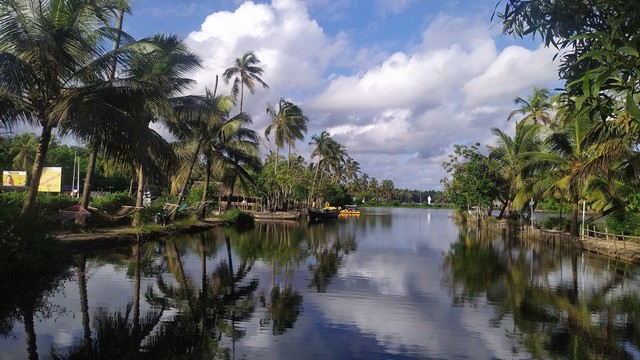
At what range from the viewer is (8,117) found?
1153 centimetres

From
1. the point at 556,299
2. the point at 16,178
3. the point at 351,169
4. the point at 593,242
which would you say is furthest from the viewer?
the point at 351,169

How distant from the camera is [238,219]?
116ft

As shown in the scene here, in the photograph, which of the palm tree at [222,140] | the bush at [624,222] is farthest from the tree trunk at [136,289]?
the bush at [624,222]

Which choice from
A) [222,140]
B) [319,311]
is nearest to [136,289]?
[319,311]

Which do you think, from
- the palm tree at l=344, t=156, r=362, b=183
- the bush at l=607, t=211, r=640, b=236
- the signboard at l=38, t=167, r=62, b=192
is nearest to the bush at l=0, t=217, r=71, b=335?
the bush at l=607, t=211, r=640, b=236

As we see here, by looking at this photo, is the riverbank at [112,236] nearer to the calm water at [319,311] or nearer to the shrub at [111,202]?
the calm water at [319,311]

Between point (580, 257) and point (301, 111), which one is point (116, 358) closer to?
point (580, 257)

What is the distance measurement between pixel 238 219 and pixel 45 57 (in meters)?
24.8

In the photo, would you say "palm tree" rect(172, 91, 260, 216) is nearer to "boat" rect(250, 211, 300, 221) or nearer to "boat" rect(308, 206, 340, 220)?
"boat" rect(250, 211, 300, 221)

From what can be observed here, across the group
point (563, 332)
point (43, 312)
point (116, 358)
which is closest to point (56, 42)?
point (43, 312)

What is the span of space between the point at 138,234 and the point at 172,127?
6448mm

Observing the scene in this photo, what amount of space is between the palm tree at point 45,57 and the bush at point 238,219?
71.6 feet

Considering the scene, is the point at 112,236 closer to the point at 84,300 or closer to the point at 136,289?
the point at 136,289

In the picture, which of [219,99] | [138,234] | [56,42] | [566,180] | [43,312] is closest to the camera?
[43,312]
